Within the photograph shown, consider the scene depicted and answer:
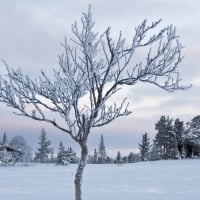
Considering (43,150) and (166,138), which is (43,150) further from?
(166,138)

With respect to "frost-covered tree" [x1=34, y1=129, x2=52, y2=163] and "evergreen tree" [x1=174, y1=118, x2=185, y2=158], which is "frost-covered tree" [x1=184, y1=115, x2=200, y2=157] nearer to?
"evergreen tree" [x1=174, y1=118, x2=185, y2=158]

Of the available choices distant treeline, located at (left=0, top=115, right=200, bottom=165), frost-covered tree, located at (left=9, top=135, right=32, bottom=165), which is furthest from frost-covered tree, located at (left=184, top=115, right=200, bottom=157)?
frost-covered tree, located at (left=9, top=135, right=32, bottom=165)

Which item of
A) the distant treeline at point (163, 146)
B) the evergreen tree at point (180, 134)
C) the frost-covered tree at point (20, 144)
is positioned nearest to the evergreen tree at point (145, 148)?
the distant treeline at point (163, 146)

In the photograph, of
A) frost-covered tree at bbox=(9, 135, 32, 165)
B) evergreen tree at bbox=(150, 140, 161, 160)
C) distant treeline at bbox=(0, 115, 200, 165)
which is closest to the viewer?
distant treeline at bbox=(0, 115, 200, 165)

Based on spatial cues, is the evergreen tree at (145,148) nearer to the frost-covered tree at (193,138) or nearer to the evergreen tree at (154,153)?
the evergreen tree at (154,153)

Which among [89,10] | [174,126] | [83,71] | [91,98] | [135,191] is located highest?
[174,126]

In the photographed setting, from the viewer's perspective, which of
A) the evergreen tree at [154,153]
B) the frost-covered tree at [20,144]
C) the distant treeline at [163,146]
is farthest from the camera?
the frost-covered tree at [20,144]

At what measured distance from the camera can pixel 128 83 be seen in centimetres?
945

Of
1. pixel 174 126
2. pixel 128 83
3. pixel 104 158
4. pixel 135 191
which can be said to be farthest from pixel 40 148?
pixel 128 83

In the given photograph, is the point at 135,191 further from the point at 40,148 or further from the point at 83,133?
the point at 40,148

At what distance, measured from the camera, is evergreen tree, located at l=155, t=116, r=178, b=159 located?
223 feet

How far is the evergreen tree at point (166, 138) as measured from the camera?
6794 cm

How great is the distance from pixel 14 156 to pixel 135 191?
43.0 m

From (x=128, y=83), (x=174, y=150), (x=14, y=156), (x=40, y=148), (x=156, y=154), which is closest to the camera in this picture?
(x=128, y=83)
